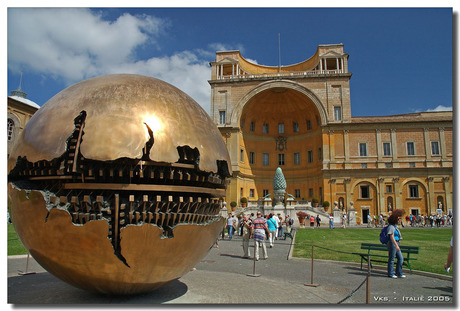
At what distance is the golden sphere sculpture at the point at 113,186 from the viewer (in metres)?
4.21

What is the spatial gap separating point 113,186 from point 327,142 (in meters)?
40.1

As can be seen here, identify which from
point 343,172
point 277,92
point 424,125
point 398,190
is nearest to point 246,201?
point 343,172

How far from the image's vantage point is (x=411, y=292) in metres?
6.73

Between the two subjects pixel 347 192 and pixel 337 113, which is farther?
pixel 337 113

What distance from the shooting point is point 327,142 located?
41938mm

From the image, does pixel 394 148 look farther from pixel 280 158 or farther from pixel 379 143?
pixel 280 158

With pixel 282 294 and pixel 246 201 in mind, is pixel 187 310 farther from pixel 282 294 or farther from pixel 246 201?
pixel 246 201

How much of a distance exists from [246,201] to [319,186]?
31.7 feet

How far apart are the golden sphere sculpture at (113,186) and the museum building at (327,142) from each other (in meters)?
35.8

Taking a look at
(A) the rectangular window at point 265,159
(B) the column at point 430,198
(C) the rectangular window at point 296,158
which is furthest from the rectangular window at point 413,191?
(A) the rectangular window at point 265,159

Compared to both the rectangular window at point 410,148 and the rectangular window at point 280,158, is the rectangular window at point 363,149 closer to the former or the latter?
the rectangular window at point 410,148

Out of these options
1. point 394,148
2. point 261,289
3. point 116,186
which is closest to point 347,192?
point 394,148

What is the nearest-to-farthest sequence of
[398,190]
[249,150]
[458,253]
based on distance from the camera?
Result: [458,253] → [398,190] → [249,150]

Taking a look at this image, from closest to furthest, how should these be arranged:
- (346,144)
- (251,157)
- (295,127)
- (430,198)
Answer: (430,198) → (346,144) → (251,157) → (295,127)
